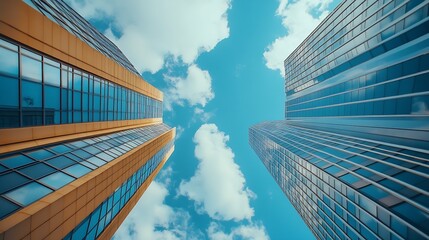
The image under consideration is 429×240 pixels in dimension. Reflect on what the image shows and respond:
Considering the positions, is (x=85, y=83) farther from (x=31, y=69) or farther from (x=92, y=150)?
(x=31, y=69)

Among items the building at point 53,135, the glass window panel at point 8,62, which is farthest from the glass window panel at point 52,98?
the glass window panel at point 8,62

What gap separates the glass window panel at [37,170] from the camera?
1469 cm

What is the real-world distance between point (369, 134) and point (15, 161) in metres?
40.6

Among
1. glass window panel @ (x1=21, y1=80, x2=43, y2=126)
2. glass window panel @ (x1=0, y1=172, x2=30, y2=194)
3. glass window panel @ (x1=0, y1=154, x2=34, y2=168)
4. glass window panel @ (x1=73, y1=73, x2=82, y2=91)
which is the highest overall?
glass window panel @ (x1=73, y1=73, x2=82, y2=91)

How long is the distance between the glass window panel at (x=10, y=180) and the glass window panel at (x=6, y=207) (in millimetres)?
689

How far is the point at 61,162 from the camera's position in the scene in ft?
59.5

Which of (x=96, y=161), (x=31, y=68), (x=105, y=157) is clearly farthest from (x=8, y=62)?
(x=105, y=157)

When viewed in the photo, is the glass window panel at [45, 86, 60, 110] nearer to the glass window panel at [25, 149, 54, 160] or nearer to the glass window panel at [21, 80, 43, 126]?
the glass window panel at [21, 80, 43, 126]

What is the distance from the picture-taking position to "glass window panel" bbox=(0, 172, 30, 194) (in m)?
12.6

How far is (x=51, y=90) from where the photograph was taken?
17969mm

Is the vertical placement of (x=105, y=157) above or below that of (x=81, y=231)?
above

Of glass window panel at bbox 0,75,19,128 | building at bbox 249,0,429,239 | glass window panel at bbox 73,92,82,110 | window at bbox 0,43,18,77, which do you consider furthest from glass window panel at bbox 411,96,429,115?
glass window panel at bbox 0,75,19,128

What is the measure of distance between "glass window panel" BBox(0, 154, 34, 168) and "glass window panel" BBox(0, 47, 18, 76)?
489 centimetres

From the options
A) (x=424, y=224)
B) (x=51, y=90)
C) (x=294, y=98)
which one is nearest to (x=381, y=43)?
(x=424, y=224)
